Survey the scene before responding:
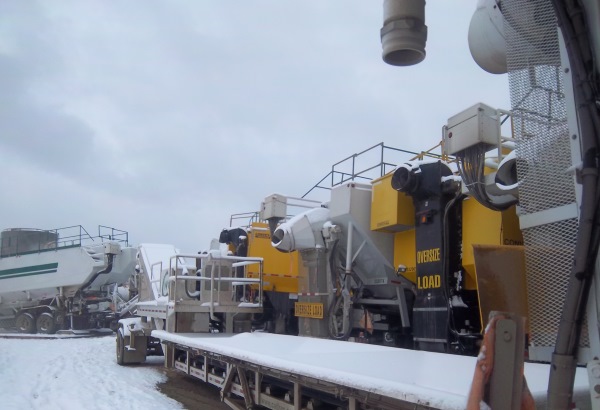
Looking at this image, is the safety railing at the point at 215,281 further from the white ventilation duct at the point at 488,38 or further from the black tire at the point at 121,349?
the white ventilation duct at the point at 488,38

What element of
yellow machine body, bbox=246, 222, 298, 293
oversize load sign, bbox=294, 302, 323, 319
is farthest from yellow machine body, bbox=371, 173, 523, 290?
yellow machine body, bbox=246, 222, 298, 293

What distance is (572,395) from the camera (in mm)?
1964

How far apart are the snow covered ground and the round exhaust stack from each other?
237 inches

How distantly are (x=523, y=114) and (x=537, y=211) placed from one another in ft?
1.49

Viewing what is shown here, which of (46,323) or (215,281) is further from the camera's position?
(46,323)

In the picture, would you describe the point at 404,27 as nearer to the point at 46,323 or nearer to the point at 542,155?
the point at 542,155

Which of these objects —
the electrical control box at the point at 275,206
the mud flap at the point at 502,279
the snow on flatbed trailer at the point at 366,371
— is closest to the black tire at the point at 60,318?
the electrical control box at the point at 275,206

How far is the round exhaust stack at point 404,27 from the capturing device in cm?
272

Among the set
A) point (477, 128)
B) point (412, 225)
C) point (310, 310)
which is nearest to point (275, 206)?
point (310, 310)

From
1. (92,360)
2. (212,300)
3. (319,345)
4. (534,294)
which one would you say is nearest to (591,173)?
(534,294)

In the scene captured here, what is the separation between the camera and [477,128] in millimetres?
4352

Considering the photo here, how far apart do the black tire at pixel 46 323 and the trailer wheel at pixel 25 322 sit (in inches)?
8.4

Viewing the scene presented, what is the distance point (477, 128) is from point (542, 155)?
78.5 inches

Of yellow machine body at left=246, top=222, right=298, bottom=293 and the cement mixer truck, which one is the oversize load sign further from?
the cement mixer truck
